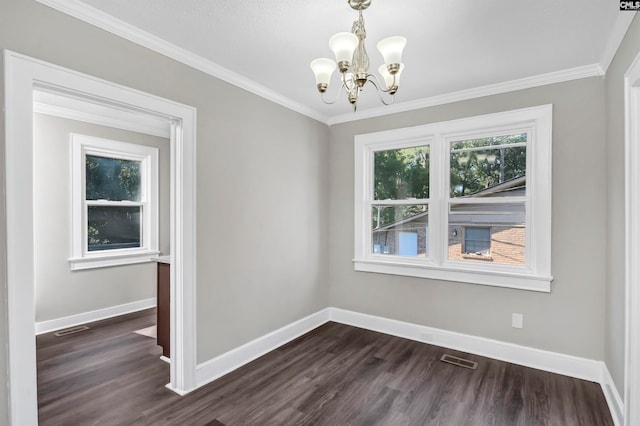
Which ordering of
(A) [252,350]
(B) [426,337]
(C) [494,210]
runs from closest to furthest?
1. (A) [252,350]
2. (C) [494,210]
3. (B) [426,337]

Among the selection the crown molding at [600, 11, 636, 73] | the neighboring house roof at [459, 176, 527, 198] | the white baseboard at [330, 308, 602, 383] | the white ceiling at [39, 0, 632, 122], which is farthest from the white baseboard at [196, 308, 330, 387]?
the crown molding at [600, 11, 636, 73]

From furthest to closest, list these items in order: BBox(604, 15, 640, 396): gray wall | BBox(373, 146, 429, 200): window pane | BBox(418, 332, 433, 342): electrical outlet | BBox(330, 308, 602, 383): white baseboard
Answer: BBox(373, 146, 429, 200): window pane, BBox(418, 332, 433, 342): electrical outlet, BBox(330, 308, 602, 383): white baseboard, BBox(604, 15, 640, 396): gray wall

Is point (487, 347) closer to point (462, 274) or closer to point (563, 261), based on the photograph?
point (462, 274)

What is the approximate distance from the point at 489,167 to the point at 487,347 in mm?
1758

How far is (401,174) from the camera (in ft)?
12.4

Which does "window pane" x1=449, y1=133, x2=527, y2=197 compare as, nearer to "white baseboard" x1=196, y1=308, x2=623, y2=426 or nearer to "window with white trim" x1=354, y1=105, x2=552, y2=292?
"window with white trim" x1=354, y1=105, x2=552, y2=292

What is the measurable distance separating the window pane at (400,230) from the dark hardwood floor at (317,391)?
104 centimetres

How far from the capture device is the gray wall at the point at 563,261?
268cm

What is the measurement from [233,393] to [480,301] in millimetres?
2412

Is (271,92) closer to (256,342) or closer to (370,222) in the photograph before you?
(370,222)

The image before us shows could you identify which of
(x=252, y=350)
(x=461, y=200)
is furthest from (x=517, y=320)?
(x=252, y=350)

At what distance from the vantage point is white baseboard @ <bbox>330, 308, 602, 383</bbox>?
2.74 meters

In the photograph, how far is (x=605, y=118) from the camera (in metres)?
2.62

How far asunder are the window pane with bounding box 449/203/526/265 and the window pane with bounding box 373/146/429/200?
0.45 meters
